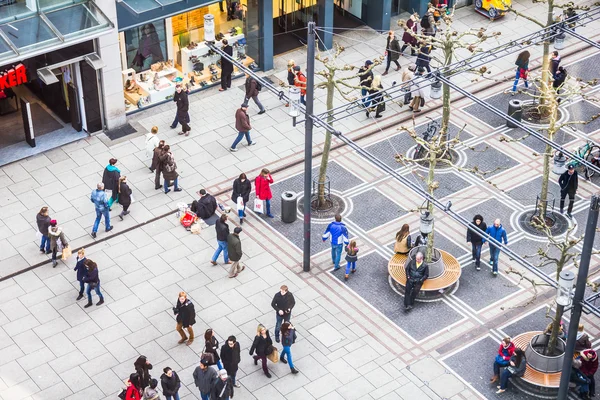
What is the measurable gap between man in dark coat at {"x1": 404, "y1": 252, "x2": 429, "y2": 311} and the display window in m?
13.7

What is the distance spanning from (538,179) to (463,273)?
602cm

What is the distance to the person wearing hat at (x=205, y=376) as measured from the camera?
87.6ft

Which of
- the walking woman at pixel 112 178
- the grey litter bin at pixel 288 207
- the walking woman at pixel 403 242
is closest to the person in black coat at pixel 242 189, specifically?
the grey litter bin at pixel 288 207

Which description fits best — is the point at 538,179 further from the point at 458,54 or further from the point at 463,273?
the point at 458,54

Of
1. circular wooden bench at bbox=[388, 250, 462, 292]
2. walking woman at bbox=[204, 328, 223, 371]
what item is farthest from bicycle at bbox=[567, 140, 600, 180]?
walking woman at bbox=[204, 328, 223, 371]

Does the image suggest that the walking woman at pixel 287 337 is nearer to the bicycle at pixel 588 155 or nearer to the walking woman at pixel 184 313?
the walking woman at pixel 184 313

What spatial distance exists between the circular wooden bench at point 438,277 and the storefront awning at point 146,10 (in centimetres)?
1233

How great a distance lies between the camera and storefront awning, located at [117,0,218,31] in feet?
122

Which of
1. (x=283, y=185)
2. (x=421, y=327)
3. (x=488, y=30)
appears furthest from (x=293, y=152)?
(x=488, y=30)

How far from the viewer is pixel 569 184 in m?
34.7

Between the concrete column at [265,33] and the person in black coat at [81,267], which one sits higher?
the concrete column at [265,33]

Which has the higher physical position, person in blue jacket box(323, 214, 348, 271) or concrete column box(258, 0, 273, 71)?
concrete column box(258, 0, 273, 71)

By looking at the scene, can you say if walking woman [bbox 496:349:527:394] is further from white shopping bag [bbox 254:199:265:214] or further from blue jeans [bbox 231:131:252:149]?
blue jeans [bbox 231:131:252:149]

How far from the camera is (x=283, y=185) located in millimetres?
36562
